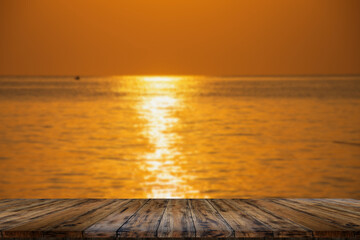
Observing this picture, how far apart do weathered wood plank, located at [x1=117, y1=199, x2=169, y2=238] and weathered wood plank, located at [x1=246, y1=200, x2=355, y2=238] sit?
3.92 feet

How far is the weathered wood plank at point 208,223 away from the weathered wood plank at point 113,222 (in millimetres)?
675

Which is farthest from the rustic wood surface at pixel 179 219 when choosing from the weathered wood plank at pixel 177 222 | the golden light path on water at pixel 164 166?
the golden light path on water at pixel 164 166

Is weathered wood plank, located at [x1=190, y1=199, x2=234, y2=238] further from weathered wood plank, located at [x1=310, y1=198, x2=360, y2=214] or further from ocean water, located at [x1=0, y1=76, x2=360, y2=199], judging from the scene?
ocean water, located at [x1=0, y1=76, x2=360, y2=199]

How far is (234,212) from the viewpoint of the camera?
205 inches

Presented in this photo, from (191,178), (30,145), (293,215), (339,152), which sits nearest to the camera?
(293,215)

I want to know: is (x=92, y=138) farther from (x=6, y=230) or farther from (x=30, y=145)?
(x=6, y=230)

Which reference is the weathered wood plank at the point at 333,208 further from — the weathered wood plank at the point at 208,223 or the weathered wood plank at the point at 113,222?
the weathered wood plank at the point at 113,222

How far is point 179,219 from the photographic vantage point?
4863mm

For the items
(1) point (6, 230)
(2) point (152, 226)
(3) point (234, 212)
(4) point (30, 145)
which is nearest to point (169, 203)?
(3) point (234, 212)

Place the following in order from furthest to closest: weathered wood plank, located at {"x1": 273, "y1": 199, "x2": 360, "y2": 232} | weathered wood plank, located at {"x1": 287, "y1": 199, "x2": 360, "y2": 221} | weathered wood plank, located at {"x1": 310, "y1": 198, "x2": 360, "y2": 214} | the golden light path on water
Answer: the golden light path on water, weathered wood plank, located at {"x1": 310, "y1": 198, "x2": 360, "y2": 214}, weathered wood plank, located at {"x1": 287, "y1": 199, "x2": 360, "y2": 221}, weathered wood plank, located at {"x1": 273, "y1": 199, "x2": 360, "y2": 232}

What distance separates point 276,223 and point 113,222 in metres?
1.58

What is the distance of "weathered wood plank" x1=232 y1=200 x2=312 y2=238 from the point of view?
14.2 feet

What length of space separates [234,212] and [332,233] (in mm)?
1167

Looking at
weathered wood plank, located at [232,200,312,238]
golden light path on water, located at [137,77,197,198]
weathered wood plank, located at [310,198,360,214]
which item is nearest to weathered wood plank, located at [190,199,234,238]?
weathered wood plank, located at [232,200,312,238]
